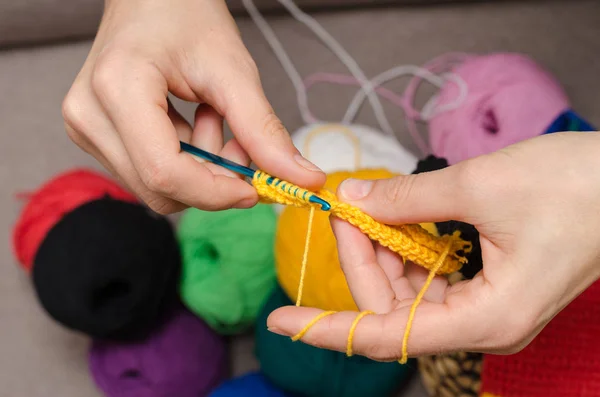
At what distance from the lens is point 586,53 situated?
4.00 feet

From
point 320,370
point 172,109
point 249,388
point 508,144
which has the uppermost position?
point 172,109

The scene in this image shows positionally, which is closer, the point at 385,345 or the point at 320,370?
the point at 385,345

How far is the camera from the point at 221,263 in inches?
42.4

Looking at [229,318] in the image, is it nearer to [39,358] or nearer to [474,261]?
[39,358]

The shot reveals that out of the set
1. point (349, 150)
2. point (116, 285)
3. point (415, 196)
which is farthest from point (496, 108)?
point (116, 285)

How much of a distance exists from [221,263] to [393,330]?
57cm

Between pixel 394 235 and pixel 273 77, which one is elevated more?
pixel 394 235

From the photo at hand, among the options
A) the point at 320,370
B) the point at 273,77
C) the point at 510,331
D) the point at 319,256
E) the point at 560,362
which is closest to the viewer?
the point at 510,331

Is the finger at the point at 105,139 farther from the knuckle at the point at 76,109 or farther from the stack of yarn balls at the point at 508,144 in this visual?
the stack of yarn balls at the point at 508,144

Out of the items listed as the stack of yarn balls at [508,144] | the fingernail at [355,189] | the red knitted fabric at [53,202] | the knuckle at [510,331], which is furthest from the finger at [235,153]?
the red knitted fabric at [53,202]

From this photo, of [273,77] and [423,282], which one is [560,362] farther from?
[273,77]

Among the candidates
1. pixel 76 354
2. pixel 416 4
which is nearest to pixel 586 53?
pixel 416 4

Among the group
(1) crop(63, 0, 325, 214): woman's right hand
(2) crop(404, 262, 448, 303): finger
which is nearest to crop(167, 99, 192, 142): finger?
(1) crop(63, 0, 325, 214): woman's right hand

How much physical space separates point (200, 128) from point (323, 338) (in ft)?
1.07
